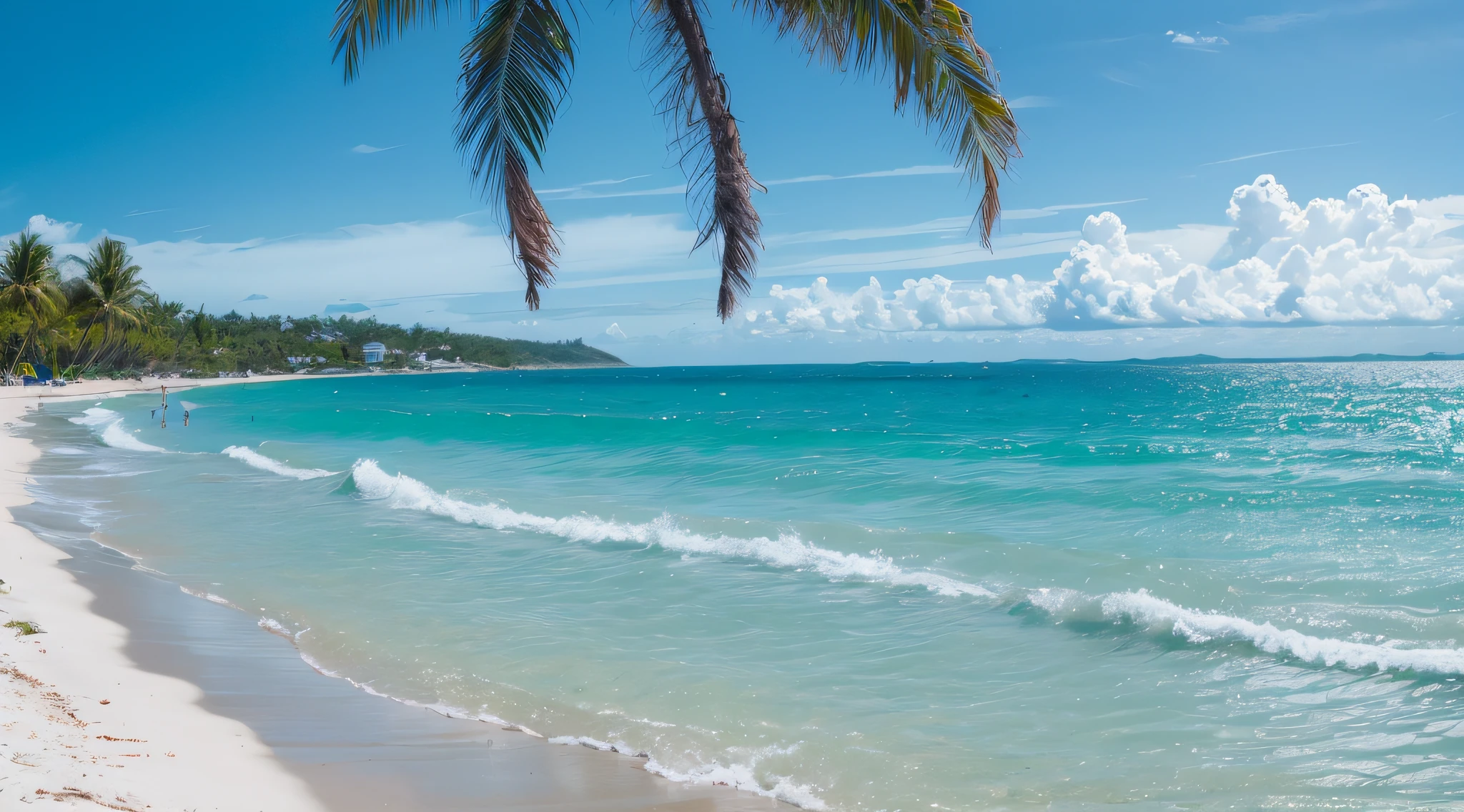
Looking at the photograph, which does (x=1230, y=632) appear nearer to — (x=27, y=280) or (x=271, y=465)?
(x=271, y=465)

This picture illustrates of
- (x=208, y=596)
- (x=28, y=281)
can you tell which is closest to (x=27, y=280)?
(x=28, y=281)

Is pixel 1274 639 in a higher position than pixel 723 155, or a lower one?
lower

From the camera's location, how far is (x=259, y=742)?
457 centimetres

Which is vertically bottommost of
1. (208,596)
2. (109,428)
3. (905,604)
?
(208,596)

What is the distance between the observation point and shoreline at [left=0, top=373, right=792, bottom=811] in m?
3.74

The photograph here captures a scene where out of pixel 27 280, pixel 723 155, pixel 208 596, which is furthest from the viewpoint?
pixel 27 280

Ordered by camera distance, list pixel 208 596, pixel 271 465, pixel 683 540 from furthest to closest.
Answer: pixel 271 465, pixel 683 540, pixel 208 596

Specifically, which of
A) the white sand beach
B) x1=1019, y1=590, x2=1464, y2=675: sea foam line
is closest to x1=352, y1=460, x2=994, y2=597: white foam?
x1=1019, y1=590, x2=1464, y2=675: sea foam line

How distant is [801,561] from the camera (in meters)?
9.27

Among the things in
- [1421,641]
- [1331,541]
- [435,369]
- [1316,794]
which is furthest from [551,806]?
[435,369]

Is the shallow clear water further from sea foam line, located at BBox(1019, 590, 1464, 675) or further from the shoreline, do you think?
the shoreline

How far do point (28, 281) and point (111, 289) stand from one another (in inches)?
280

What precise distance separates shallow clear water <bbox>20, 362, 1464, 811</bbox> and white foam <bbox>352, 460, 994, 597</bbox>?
0.06 metres

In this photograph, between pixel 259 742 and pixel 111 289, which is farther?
pixel 111 289
